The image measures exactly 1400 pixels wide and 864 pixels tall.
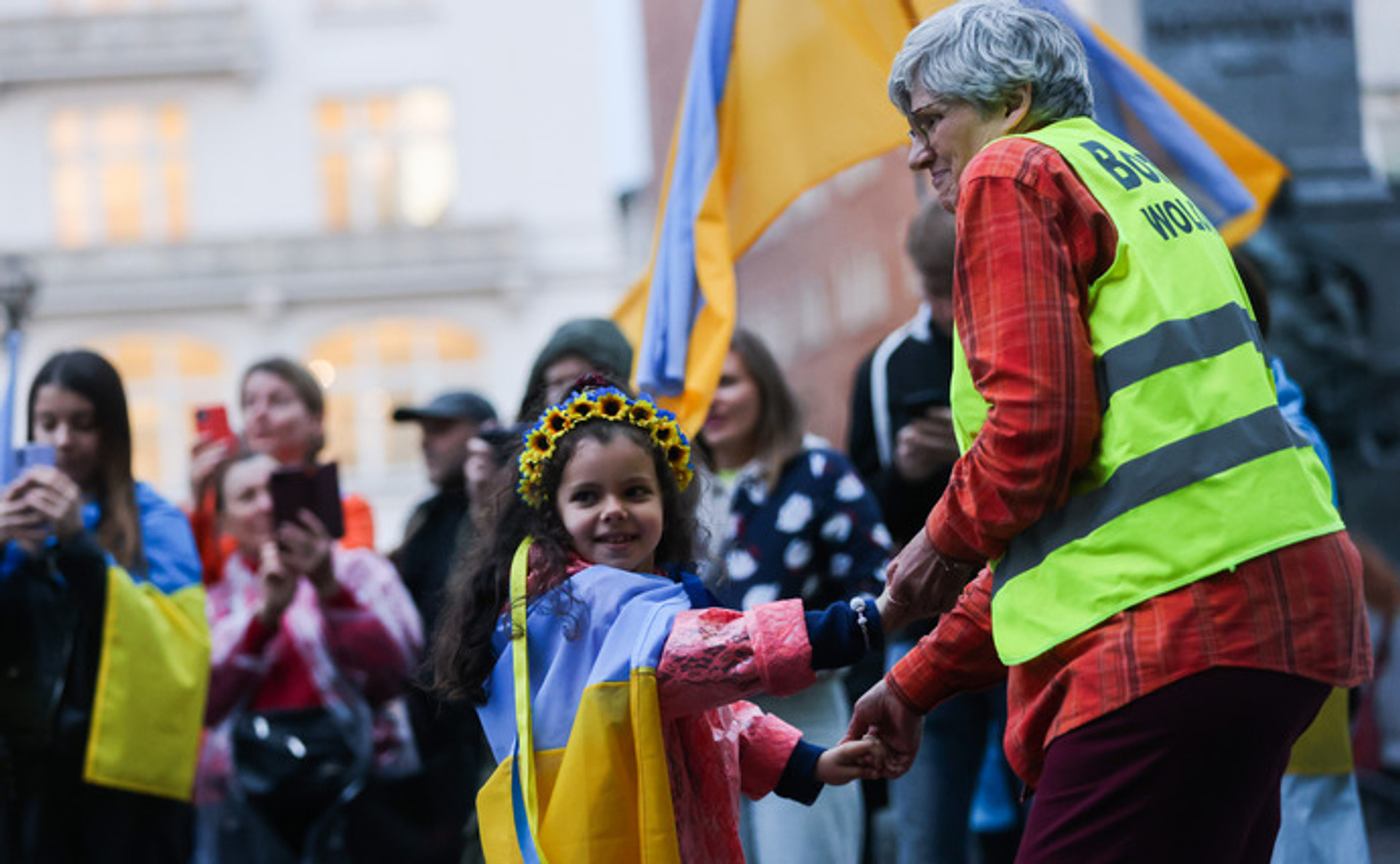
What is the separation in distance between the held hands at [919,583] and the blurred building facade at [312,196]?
2623cm

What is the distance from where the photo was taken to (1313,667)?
95.1 inches

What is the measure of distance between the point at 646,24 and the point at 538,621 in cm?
2533

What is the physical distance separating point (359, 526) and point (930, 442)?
2467 mm

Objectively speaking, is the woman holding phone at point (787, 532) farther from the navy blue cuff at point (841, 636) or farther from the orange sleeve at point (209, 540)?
the orange sleeve at point (209, 540)

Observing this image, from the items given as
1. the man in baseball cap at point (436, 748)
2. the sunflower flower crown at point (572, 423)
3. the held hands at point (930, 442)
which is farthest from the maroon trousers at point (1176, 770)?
the man in baseball cap at point (436, 748)

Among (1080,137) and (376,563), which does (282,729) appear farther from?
(1080,137)

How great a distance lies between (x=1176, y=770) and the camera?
94.7 inches

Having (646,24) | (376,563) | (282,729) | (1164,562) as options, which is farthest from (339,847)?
(646,24)

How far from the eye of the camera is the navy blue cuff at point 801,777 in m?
3.38

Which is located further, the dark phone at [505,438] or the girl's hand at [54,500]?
the girl's hand at [54,500]

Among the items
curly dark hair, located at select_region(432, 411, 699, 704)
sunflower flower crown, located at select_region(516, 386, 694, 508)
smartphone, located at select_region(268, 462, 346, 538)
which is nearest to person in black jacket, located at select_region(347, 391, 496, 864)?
smartphone, located at select_region(268, 462, 346, 538)

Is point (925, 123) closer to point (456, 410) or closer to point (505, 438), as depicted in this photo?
point (505, 438)

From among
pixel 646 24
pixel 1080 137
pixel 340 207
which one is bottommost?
pixel 1080 137

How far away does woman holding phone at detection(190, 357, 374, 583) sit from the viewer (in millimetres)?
6004
